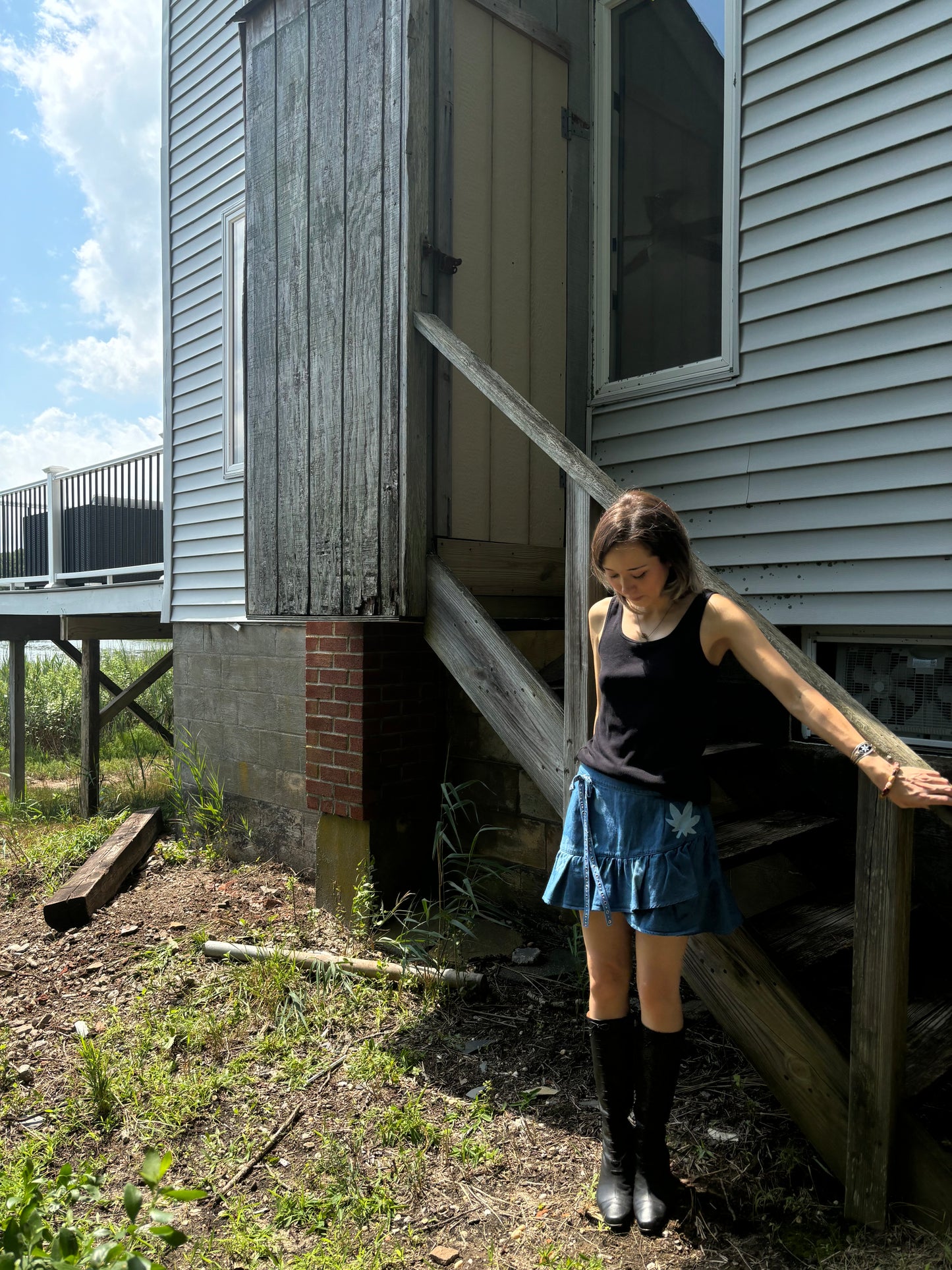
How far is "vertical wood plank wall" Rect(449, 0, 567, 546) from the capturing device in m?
3.96

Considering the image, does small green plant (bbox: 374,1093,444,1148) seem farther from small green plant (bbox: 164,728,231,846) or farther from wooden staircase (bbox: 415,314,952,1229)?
small green plant (bbox: 164,728,231,846)

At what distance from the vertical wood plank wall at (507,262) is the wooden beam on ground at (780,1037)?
214cm

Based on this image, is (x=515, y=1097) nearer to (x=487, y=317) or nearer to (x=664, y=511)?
(x=664, y=511)

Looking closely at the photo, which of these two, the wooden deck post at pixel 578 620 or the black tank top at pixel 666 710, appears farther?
the wooden deck post at pixel 578 620

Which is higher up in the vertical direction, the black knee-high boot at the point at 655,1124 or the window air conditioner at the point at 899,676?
the window air conditioner at the point at 899,676

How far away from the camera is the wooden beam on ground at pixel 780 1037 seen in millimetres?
2301

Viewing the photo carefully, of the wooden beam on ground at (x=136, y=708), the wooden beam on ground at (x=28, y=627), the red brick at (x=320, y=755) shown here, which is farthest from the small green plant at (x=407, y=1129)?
the wooden beam on ground at (x=28, y=627)

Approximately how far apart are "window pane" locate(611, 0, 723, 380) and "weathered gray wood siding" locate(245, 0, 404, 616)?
135cm

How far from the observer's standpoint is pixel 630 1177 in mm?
2326

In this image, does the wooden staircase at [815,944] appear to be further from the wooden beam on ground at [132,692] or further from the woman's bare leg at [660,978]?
the wooden beam on ground at [132,692]

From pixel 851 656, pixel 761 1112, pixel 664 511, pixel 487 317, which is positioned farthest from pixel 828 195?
pixel 761 1112

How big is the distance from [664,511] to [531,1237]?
1.86 m

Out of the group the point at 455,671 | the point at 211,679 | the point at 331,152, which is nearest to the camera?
the point at 455,671

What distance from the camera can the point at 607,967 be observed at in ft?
7.64
